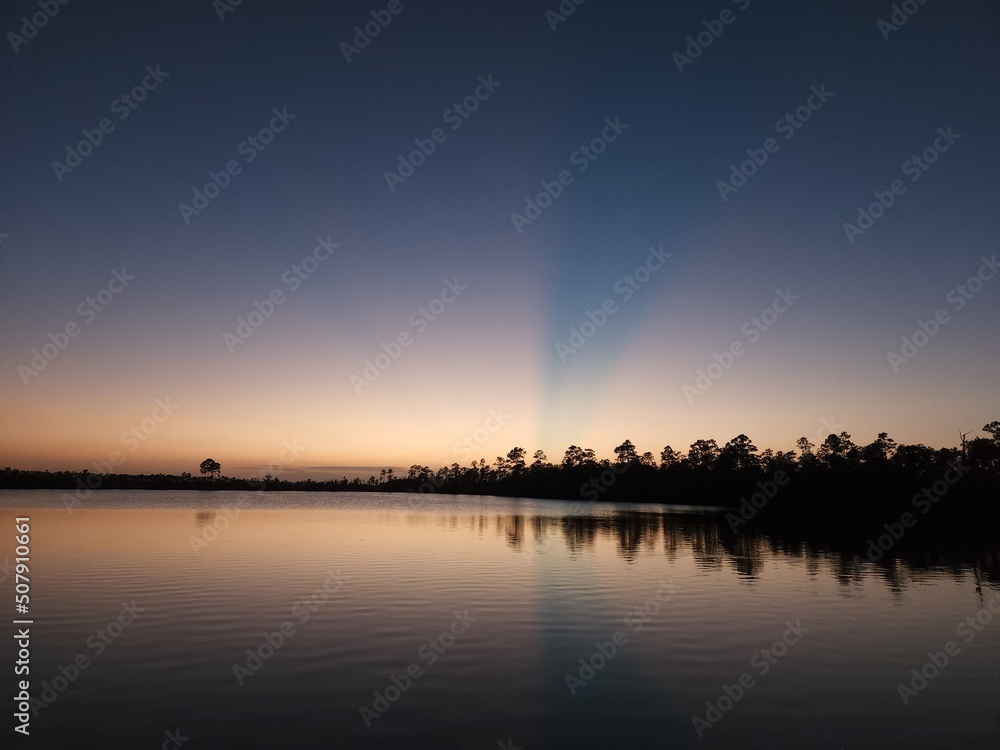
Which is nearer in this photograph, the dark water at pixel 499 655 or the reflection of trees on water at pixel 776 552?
the dark water at pixel 499 655

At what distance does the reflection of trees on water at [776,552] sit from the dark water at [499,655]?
1.00 meters

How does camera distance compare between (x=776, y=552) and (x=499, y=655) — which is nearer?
(x=499, y=655)

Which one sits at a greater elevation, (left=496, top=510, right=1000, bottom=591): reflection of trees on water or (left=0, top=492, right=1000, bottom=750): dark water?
(left=0, top=492, right=1000, bottom=750): dark water

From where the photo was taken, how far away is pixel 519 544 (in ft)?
170

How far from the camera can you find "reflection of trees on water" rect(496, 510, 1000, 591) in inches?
1469

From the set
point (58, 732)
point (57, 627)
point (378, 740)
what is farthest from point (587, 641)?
point (57, 627)

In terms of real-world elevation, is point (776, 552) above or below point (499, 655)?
below

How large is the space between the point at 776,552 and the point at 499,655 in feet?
125

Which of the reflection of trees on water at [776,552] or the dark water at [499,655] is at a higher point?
the dark water at [499,655]

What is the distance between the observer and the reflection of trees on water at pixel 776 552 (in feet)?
122

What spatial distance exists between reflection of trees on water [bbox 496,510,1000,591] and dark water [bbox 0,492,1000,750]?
39.5 inches

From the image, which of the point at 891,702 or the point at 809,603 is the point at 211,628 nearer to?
the point at 891,702

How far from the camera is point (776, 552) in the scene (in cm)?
4791

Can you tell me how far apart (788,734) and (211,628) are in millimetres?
17761
